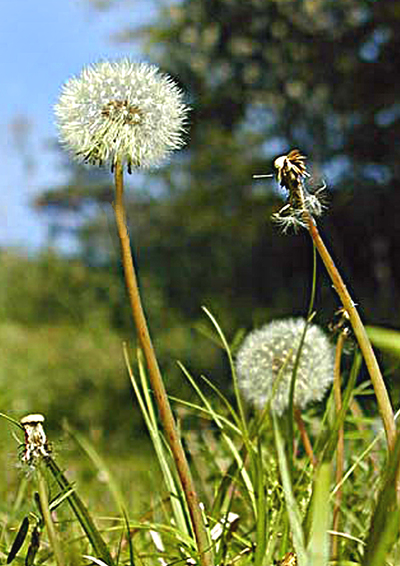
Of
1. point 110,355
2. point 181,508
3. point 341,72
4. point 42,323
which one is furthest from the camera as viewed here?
point 42,323

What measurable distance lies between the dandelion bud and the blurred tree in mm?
4305

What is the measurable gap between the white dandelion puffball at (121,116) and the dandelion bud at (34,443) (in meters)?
0.13

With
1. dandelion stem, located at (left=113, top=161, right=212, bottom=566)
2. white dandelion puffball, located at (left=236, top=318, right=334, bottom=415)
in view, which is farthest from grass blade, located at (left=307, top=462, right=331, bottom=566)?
white dandelion puffball, located at (left=236, top=318, right=334, bottom=415)

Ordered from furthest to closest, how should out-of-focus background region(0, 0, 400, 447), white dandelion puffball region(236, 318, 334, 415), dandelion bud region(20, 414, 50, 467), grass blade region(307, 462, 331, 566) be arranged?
out-of-focus background region(0, 0, 400, 447), white dandelion puffball region(236, 318, 334, 415), dandelion bud region(20, 414, 50, 467), grass blade region(307, 462, 331, 566)

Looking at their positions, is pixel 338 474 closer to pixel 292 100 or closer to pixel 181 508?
pixel 181 508

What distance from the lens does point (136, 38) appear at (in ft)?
21.7

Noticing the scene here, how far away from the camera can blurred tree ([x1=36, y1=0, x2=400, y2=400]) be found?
5223mm

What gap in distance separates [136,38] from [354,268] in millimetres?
2420

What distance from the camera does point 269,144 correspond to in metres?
6.18

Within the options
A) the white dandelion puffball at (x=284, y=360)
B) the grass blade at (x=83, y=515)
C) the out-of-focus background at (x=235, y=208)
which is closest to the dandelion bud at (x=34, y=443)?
the grass blade at (x=83, y=515)

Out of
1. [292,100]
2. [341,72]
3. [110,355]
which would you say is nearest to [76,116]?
[110,355]

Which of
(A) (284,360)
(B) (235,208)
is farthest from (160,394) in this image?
(B) (235,208)

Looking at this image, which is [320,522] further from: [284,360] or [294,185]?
[284,360]

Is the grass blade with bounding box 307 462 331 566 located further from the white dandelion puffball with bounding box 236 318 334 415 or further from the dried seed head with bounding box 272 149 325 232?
the white dandelion puffball with bounding box 236 318 334 415
